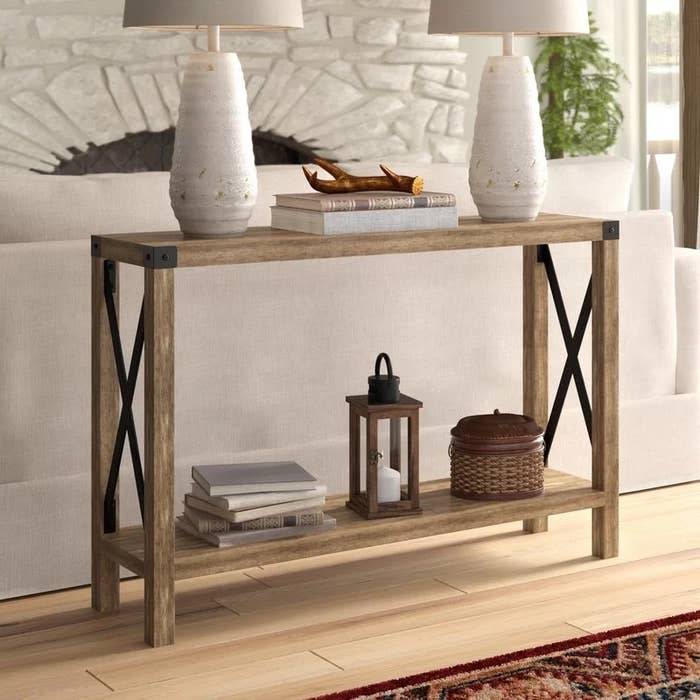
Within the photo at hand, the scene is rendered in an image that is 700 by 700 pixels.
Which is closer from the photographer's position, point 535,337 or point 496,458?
point 496,458

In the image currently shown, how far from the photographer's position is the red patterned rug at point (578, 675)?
2.08 metres

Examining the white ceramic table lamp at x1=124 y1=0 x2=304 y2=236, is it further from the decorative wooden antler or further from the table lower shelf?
the table lower shelf

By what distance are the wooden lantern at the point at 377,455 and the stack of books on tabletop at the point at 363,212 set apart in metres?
0.34

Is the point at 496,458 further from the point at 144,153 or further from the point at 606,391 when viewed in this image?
the point at 144,153

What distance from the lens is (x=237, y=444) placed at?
277 cm

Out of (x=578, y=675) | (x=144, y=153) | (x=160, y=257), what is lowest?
(x=578, y=675)

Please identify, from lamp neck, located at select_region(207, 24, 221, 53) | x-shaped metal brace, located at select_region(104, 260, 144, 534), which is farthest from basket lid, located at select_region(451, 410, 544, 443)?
lamp neck, located at select_region(207, 24, 221, 53)

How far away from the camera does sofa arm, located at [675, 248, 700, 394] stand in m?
3.35

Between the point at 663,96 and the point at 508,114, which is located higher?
the point at 663,96

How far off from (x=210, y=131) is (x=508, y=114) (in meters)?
0.65

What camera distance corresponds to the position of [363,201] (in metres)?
2.43

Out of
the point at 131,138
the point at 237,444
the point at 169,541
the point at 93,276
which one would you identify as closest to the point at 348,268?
the point at 237,444

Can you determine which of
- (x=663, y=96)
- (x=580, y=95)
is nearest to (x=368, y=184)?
(x=580, y=95)

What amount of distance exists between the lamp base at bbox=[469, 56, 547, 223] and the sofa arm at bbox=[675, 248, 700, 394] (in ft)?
2.74
